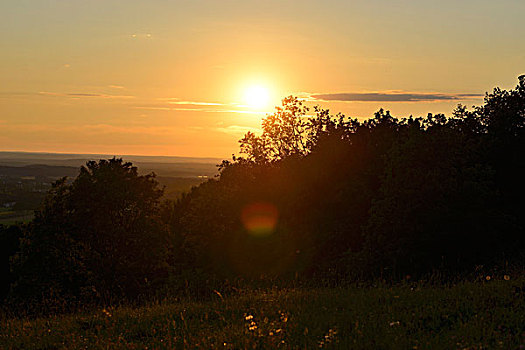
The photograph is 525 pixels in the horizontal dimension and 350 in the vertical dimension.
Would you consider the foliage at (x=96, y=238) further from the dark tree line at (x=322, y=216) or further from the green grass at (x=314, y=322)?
the green grass at (x=314, y=322)

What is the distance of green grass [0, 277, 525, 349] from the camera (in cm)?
810

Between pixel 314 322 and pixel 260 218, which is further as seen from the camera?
pixel 260 218

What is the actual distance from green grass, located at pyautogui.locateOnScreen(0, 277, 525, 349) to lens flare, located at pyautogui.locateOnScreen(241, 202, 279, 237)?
34.1m

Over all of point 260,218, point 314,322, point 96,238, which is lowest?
point 96,238

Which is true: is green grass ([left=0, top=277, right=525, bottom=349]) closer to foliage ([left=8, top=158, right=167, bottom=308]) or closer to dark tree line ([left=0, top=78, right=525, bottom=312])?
dark tree line ([left=0, top=78, right=525, bottom=312])

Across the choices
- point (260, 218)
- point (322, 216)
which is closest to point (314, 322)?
point (322, 216)

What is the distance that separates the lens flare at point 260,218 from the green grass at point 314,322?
112 ft

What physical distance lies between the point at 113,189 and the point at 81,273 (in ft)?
25.2

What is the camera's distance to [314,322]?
9.45 metres

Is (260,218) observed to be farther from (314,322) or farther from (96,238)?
(314,322)

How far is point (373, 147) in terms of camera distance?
4372 cm

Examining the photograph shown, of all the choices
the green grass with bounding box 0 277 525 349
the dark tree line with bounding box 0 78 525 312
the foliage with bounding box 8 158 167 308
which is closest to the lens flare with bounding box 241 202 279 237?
the dark tree line with bounding box 0 78 525 312

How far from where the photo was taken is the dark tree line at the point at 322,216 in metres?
32.5

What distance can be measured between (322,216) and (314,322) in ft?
107
